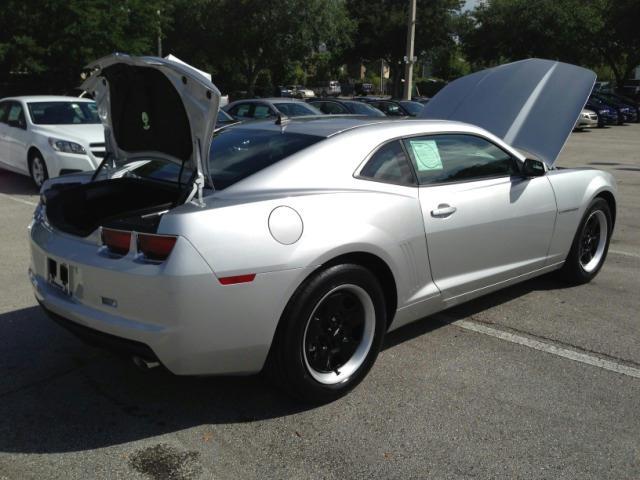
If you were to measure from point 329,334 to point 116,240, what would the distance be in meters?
1.20

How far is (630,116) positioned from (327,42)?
15554 millimetres

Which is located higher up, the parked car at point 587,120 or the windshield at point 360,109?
the windshield at point 360,109

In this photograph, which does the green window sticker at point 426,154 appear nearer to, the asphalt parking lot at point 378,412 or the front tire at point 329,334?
the front tire at point 329,334

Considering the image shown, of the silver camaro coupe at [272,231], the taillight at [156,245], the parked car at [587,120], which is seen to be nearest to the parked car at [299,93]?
the parked car at [587,120]

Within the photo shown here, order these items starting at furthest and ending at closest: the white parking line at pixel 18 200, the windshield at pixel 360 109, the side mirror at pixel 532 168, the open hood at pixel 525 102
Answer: the windshield at pixel 360 109 → the white parking line at pixel 18 200 → the open hood at pixel 525 102 → the side mirror at pixel 532 168

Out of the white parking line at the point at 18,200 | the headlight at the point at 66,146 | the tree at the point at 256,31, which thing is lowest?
the white parking line at the point at 18,200

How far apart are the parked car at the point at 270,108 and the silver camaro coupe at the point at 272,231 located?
10336mm

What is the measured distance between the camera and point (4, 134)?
1075cm

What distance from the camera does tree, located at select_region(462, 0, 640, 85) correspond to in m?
37.2

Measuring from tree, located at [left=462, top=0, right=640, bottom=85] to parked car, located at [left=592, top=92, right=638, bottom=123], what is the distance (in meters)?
7.30

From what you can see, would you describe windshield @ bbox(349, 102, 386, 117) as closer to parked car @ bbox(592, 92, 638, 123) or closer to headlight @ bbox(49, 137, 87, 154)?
headlight @ bbox(49, 137, 87, 154)

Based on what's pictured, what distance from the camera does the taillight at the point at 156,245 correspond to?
2846 mm

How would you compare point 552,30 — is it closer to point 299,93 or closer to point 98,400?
point 299,93

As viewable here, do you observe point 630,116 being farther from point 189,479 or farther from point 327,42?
point 189,479
